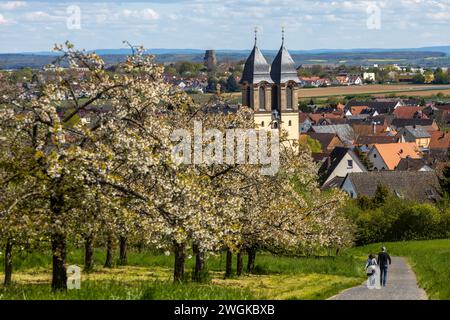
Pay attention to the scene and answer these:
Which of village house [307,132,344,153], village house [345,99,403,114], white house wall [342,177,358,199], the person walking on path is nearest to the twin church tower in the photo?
village house [307,132,344,153]

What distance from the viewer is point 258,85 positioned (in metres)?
99.9

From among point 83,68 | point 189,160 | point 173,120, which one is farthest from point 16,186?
point 173,120

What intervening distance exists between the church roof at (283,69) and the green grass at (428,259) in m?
49.4

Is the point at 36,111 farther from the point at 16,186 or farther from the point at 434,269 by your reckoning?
the point at 434,269

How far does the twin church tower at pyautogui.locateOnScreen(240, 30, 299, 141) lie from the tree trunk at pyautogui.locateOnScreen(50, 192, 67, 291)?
7939cm

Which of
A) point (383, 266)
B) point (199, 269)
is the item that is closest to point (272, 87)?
point (199, 269)

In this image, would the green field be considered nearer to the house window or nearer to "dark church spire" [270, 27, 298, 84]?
the house window

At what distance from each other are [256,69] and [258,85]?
1810 mm

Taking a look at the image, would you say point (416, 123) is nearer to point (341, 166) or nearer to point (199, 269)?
point (341, 166)

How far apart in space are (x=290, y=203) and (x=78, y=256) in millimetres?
9981

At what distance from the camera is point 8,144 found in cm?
1916

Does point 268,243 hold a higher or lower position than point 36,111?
lower

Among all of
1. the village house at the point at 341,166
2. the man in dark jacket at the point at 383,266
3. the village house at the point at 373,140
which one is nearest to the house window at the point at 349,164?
the village house at the point at 341,166

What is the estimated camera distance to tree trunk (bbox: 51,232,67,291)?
19359mm
